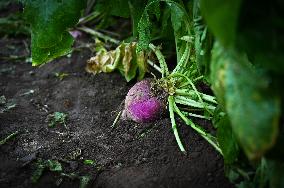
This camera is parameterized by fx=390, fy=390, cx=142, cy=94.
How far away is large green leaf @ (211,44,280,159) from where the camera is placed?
73cm

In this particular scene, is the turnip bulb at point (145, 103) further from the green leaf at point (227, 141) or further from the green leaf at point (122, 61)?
the green leaf at point (227, 141)

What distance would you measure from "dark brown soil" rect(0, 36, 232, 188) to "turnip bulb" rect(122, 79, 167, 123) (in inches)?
1.2

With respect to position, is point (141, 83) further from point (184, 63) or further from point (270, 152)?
point (270, 152)

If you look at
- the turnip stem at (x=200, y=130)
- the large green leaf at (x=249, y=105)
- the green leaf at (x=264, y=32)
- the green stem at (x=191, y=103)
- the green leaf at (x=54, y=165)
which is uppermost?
the green leaf at (x=264, y=32)

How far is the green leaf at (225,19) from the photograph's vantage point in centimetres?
70

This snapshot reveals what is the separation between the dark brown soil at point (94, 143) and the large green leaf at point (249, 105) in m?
0.41

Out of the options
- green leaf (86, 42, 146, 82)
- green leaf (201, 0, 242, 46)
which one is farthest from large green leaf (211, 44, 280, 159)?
green leaf (86, 42, 146, 82)

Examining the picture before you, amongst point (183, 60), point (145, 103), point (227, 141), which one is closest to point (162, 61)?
point (183, 60)

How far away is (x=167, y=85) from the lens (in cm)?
147

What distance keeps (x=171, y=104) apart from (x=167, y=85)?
0.31 ft

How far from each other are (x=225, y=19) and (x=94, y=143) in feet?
2.54

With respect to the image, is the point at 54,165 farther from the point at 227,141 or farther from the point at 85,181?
the point at 227,141

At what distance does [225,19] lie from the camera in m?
0.71

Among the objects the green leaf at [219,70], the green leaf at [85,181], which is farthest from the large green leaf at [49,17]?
the green leaf at [219,70]
